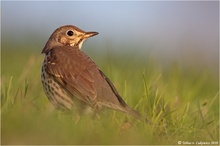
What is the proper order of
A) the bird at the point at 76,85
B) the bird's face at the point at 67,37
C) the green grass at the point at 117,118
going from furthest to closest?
the bird's face at the point at 67,37 < the bird at the point at 76,85 < the green grass at the point at 117,118

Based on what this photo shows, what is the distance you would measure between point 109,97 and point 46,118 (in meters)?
1.29

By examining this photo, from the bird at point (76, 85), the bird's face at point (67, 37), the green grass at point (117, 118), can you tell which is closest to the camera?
the green grass at point (117, 118)

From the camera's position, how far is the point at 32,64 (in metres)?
7.93

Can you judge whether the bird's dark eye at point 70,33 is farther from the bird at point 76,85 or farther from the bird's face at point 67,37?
the bird at point 76,85

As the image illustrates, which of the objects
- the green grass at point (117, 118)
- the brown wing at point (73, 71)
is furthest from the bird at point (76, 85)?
the green grass at point (117, 118)

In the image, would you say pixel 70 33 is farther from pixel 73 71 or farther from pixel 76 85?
pixel 76 85

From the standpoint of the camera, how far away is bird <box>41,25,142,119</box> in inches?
255

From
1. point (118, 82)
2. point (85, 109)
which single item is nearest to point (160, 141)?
point (85, 109)

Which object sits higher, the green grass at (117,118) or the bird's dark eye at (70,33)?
the bird's dark eye at (70,33)

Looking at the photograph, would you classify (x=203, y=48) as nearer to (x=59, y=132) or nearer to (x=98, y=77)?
(x=98, y=77)

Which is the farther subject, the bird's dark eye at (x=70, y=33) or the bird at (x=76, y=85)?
the bird's dark eye at (x=70, y=33)

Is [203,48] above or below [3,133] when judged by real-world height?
below

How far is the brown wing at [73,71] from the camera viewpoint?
6.50 m

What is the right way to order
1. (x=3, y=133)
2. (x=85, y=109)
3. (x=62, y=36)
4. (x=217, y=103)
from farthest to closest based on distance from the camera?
1. (x=217, y=103)
2. (x=62, y=36)
3. (x=85, y=109)
4. (x=3, y=133)
